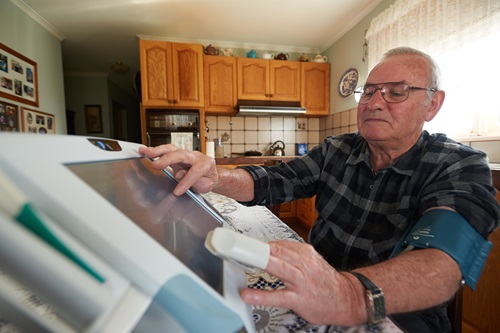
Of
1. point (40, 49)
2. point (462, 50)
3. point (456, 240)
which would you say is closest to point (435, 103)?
point (456, 240)

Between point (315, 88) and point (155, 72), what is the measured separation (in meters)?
2.10

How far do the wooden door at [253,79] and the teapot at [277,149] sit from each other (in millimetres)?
686

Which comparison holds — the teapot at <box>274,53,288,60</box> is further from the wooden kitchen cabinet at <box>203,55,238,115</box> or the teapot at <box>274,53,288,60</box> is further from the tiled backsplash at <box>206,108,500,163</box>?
the tiled backsplash at <box>206,108,500,163</box>

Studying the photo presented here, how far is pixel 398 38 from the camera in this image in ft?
6.54

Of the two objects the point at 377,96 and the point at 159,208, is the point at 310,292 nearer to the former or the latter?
the point at 159,208

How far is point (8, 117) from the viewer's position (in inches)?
88.0

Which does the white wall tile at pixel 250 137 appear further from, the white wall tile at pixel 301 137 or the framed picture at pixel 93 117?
the framed picture at pixel 93 117

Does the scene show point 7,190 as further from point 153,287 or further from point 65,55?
point 65,55

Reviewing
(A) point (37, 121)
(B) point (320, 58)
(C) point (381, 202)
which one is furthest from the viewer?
(B) point (320, 58)

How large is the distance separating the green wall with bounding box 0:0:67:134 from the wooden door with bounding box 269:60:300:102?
2688mm

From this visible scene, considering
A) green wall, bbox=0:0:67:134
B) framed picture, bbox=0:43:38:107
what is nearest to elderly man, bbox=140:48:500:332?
framed picture, bbox=0:43:38:107

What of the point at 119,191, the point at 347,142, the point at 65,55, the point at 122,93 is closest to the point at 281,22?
the point at 347,142

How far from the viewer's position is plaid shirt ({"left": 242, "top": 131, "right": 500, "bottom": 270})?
55 centimetres

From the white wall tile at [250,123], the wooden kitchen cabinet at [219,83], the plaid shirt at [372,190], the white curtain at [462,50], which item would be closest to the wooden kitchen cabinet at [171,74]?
the wooden kitchen cabinet at [219,83]
